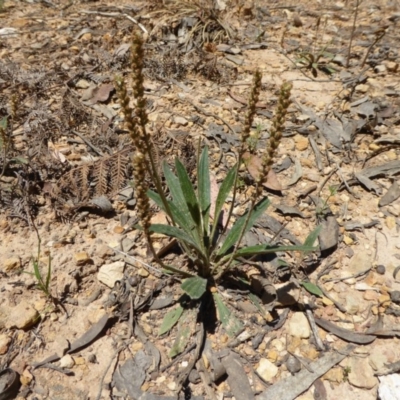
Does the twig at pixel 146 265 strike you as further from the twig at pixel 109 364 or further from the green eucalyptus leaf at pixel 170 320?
the twig at pixel 109 364

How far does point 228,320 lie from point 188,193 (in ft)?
2.53

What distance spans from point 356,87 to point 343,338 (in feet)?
8.47

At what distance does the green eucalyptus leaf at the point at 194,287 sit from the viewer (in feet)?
6.79

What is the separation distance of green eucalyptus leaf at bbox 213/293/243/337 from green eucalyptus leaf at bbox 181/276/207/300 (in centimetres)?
15

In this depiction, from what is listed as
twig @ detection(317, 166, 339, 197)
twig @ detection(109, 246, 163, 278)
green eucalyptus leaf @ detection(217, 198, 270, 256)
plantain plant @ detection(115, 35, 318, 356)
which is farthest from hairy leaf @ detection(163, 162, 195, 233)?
twig @ detection(317, 166, 339, 197)

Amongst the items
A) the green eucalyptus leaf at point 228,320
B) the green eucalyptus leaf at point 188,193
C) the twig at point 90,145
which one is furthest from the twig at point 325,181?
the twig at point 90,145

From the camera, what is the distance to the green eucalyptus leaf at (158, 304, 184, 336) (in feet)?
7.39

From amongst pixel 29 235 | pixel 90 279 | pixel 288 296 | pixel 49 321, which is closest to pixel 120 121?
pixel 29 235

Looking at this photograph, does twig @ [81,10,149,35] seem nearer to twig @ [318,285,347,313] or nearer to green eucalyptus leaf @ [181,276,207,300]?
green eucalyptus leaf @ [181,276,207,300]

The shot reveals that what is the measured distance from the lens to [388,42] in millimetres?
4539

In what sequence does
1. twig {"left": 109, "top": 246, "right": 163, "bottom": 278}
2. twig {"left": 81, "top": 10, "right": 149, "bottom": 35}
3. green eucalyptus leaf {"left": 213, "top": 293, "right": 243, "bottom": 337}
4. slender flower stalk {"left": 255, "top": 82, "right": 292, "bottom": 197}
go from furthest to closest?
twig {"left": 81, "top": 10, "right": 149, "bottom": 35} < twig {"left": 109, "top": 246, "right": 163, "bottom": 278} < green eucalyptus leaf {"left": 213, "top": 293, "right": 243, "bottom": 337} < slender flower stalk {"left": 255, "top": 82, "right": 292, "bottom": 197}

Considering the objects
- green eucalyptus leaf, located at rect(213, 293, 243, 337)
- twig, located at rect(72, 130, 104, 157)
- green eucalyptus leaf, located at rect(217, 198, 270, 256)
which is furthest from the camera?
twig, located at rect(72, 130, 104, 157)

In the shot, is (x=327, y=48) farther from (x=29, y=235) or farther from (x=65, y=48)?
(x=29, y=235)

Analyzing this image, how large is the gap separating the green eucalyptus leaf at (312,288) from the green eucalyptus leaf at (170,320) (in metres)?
0.74
